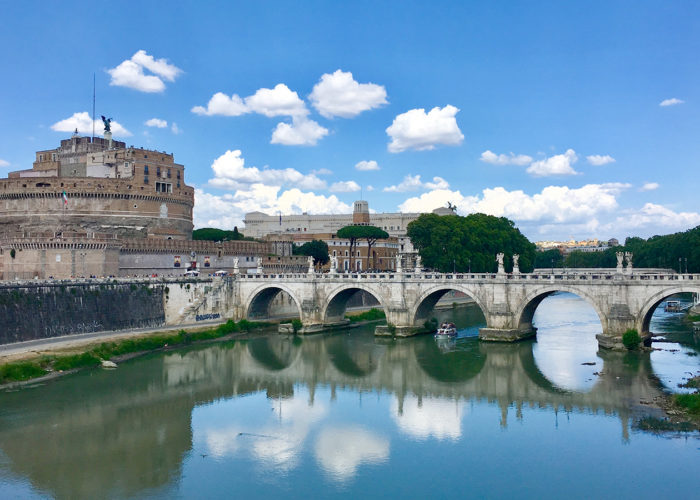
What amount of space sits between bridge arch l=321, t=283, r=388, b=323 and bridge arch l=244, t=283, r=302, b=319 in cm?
227

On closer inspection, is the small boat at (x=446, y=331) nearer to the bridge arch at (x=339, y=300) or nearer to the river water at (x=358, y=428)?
the bridge arch at (x=339, y=300)

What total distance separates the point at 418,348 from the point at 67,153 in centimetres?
5121

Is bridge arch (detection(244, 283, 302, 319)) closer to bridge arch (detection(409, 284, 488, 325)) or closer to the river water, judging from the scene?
bridge arch (detection(409, 284, 488, 325))

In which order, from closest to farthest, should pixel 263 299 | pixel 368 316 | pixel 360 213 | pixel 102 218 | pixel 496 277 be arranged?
1. pixel 496 277
2. pixel 263 299
3. pixel 368 316
4. pixel 102 218
5. pixel 360 213

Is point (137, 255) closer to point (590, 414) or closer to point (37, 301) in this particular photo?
point (37, 301)

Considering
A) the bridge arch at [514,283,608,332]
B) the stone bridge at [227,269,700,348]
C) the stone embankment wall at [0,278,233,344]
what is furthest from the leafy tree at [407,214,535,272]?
the stone embankment wall at [0,278,233,344]

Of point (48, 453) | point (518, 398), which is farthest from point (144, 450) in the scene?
point (518, 398)

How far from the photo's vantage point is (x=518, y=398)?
31859 millimetres

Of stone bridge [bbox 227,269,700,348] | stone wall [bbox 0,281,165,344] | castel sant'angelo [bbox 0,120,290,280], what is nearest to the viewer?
stone wall [bbox 0,281,165,344]

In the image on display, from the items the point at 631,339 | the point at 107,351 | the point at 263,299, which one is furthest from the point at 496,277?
the point at 107,351

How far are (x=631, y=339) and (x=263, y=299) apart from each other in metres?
30.4

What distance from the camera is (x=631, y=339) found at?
3906 cm

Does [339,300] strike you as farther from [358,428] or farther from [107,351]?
[358,428]

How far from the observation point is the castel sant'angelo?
52.7 meters
